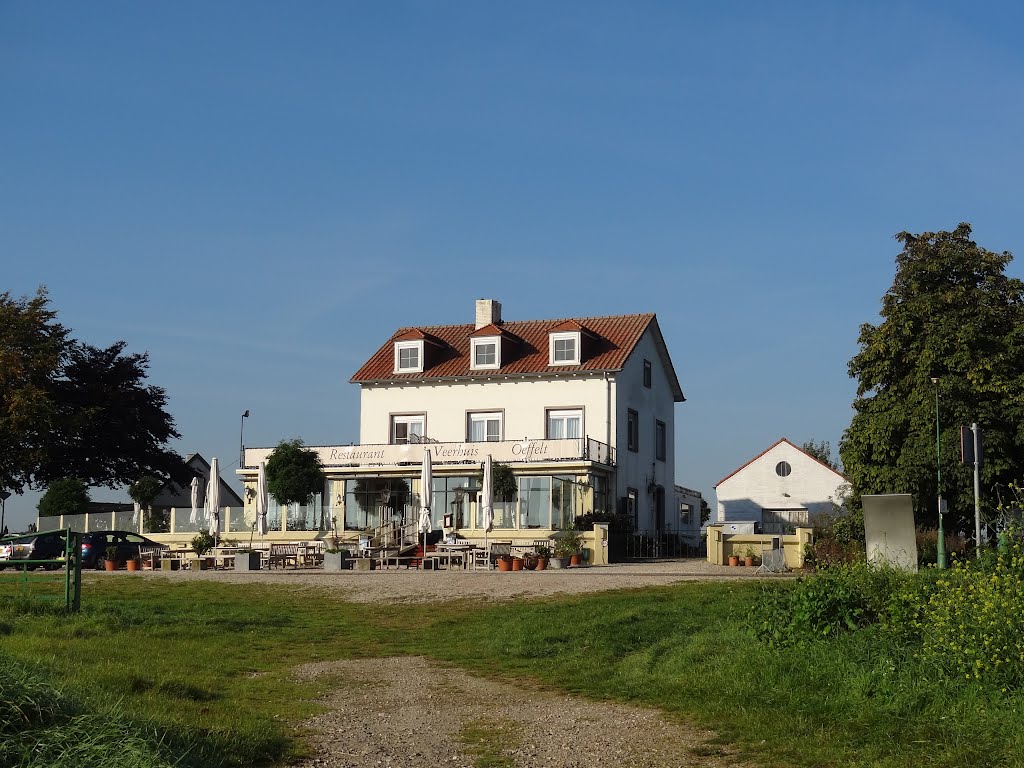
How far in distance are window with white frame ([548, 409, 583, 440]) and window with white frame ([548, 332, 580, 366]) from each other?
1993 mm

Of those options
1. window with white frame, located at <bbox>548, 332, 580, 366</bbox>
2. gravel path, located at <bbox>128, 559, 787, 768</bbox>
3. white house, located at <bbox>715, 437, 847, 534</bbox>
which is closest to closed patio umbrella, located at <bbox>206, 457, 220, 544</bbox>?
window with white frame, located at <bbox>548, 332, 580, 366</bbox>

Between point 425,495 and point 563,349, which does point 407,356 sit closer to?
point 563,349

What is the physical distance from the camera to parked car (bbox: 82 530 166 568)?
37719 millimetres

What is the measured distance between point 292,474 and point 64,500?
1298 centimetres

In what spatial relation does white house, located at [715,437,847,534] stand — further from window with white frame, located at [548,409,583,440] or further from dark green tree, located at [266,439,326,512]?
dark green tree, located at [266,439,326,512]

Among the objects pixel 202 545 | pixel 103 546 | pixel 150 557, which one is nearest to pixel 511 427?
pixel 202 545

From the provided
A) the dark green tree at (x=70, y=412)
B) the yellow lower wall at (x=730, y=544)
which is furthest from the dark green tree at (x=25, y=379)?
the yellow lower wall at (x=730, y=544)

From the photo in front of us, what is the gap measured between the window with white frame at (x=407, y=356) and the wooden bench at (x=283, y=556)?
47.0 ft

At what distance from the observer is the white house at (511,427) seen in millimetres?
43594

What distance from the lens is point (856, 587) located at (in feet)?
41.1

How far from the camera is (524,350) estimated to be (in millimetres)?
49812

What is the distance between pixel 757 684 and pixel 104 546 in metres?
31.5

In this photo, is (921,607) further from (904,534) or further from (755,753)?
(904,534)

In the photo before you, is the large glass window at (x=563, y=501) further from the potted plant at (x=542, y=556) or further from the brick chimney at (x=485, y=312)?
the brick chimney at (x=485, y=312)
